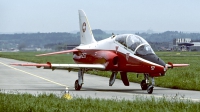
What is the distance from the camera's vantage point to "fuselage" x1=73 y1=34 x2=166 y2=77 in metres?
21.9

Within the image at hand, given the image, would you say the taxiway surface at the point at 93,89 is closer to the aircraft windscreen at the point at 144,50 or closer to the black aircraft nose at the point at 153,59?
the black aircraft nose at the point at 153,59

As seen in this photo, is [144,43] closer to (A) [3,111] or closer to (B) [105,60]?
(B) [105,60]

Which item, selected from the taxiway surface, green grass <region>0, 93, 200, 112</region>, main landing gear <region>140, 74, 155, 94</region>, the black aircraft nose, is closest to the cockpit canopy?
the black aircraft nose

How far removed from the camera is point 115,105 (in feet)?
49.4

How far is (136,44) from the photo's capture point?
22.9 metres

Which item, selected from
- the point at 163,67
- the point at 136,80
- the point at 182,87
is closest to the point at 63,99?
the point at 163,67

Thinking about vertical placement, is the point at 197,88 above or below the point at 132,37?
below

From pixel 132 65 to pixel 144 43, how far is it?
0.97 m

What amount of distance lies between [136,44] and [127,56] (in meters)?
0.58

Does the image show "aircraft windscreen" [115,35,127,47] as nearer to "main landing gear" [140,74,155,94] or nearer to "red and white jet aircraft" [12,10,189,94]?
"red and white jet aircraft" [12,10,189,94]

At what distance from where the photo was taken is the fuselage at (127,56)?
71.7 ft

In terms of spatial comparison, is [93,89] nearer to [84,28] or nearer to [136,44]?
[136,44]

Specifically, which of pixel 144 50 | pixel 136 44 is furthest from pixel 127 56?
pixel 144 50

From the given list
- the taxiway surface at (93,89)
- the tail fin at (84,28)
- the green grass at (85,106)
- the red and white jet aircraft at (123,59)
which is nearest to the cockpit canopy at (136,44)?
the red and white jet aircraft at (123,59)
